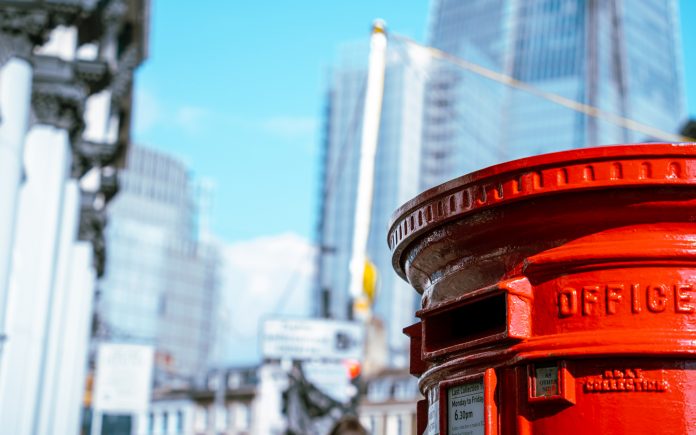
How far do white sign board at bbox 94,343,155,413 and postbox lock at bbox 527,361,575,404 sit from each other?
66.5ft

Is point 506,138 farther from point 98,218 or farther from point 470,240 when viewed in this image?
point 470,240

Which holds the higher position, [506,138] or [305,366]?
[506,138]

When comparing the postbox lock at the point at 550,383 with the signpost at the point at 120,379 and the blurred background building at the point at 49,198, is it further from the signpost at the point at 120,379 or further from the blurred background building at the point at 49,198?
the signpost at the point at 120,379

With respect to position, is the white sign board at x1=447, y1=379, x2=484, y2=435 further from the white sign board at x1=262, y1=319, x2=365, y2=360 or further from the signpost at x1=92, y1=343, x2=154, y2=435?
the signpost at x1=92, y1=343, x2=154, y2=435

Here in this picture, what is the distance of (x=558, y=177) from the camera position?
3.38m

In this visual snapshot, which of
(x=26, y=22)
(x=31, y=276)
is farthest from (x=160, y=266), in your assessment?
(x=26, y=22)

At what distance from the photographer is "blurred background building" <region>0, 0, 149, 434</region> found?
1666 centimetres

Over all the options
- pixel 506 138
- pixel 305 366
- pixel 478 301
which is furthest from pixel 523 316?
pixel 506 138

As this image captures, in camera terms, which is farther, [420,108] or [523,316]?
[420,108]

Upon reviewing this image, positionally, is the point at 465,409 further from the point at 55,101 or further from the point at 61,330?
the point at 61,330

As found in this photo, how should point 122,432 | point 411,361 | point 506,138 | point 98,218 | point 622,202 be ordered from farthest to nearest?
point 506,138, point 122,432, point 98,218, point 411,361, point 622,202

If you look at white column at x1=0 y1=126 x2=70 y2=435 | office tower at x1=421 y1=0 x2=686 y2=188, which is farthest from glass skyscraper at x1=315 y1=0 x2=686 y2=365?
white column at x1=0 y1=126 x2=70 y2=435

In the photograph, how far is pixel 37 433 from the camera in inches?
830

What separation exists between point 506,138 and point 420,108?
19.4m
